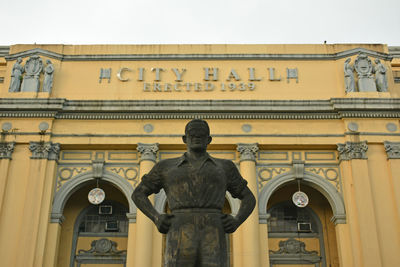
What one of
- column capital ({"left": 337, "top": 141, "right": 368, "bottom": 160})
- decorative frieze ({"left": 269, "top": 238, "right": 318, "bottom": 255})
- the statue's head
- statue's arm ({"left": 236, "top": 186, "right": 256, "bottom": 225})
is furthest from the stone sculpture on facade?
the statue's head

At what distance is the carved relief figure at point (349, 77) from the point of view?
65.3 ft

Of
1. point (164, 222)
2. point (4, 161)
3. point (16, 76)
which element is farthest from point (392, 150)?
point (164, 222)

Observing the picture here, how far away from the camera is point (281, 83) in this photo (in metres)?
20.4

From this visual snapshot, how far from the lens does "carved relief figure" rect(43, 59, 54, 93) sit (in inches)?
791

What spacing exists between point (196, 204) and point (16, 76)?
1634 cm

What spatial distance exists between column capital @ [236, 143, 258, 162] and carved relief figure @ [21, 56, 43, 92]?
7917mm

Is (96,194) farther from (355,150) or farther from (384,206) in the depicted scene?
(384,206)

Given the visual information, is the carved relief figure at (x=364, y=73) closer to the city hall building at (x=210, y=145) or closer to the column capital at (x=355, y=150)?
the city hall building at (x=210, y=145)

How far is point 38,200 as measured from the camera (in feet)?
60.1

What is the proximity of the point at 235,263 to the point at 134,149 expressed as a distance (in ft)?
18.1

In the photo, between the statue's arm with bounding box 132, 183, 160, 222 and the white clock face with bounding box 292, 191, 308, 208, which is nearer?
the statue's arm with bounding box 132, 183, 160, 222

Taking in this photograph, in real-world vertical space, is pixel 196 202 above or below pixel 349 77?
below

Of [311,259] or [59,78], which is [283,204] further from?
[59,78]

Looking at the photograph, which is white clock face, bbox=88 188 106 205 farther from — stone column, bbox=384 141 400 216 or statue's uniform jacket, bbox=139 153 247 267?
statue's uniform jacket, bbox=139 153 247 267
